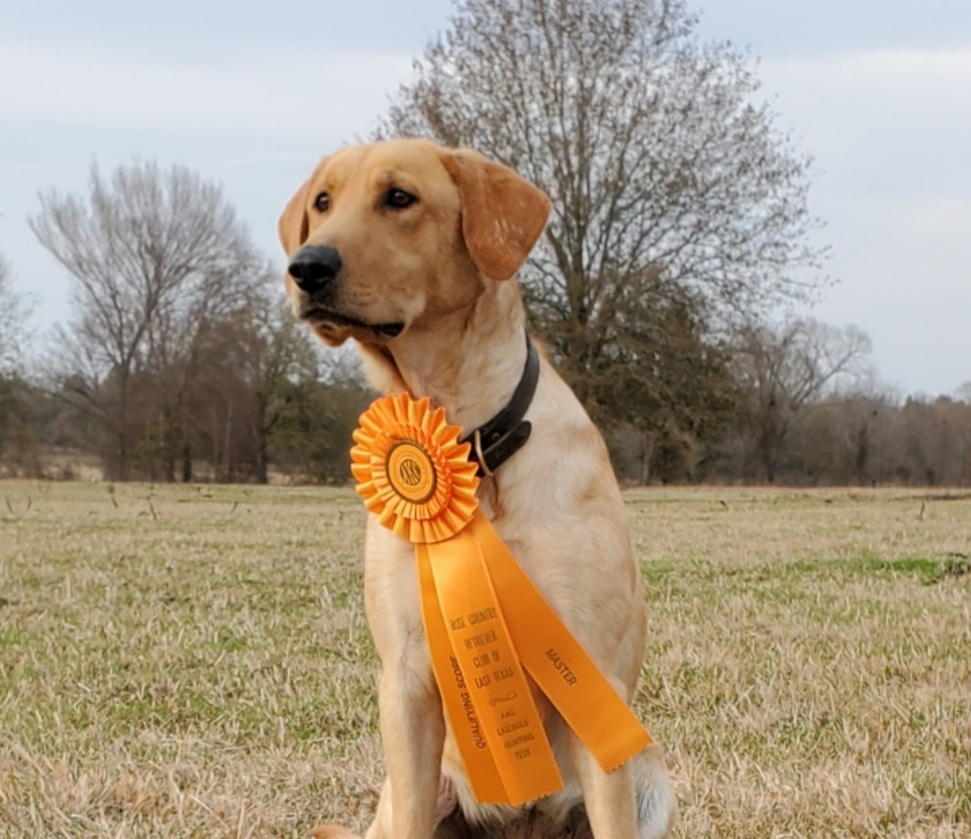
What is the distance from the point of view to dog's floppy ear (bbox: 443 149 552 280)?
2881 mm

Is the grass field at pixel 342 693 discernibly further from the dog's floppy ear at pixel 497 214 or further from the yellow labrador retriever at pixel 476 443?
A: the dog's floppy ear at pixel 497 214

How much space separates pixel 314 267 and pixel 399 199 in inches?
15.1

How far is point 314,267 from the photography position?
9.01ft

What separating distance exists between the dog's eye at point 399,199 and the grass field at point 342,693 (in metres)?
1.77

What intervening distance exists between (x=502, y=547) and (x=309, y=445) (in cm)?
3460

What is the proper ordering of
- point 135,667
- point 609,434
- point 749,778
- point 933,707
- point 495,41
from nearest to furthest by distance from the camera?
point 749,778 < point 933,707 < point 135,667 < point 495,41 < point 609,434

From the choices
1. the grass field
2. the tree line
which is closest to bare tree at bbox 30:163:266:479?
the tree line

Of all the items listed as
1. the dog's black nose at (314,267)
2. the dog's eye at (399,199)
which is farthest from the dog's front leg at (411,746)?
the dog's eye at (399,199)

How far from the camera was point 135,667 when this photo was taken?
5.05 metres

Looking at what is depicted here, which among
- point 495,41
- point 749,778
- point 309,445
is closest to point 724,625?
point 749,778

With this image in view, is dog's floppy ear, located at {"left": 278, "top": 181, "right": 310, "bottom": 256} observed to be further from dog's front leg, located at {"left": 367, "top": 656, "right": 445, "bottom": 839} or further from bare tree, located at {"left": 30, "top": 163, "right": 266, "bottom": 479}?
bare tree, located at {"left": 30, "top": 163, "right": 266, "bottom": 479}

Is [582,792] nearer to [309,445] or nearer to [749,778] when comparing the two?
[749,778]

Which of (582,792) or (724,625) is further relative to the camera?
(724,625)

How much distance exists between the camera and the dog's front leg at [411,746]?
2.72 m
